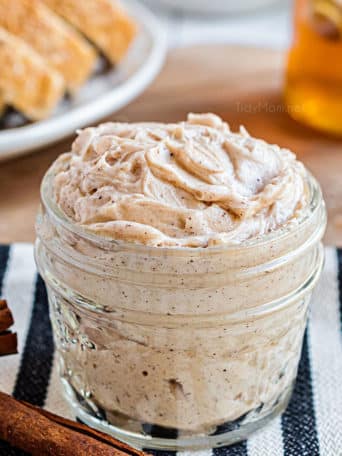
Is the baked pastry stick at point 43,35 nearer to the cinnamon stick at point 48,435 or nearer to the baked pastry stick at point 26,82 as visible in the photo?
the baked pastry stick at point 26,82

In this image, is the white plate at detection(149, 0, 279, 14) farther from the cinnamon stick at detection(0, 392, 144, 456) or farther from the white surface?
the cinnamon stick at detection(0, 392, 144, 456)

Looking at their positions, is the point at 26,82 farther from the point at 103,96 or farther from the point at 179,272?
the point at 179,272

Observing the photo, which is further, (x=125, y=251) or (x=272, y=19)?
(x=272, y=19)

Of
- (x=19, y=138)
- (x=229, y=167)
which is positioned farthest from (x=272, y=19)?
(x=229, y=167)

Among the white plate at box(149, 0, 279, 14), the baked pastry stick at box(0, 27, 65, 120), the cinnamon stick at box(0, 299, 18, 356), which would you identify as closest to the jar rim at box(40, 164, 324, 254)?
the cinnamon stick at box(0, 299, 18, 356)

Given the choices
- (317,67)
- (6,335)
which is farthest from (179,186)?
(317,67)

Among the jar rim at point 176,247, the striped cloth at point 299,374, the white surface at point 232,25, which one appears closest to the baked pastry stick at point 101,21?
the white surface at point 232,25

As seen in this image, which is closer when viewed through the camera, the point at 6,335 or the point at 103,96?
the point at 6,335

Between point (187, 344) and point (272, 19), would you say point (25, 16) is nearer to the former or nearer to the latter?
point (187, 344)
